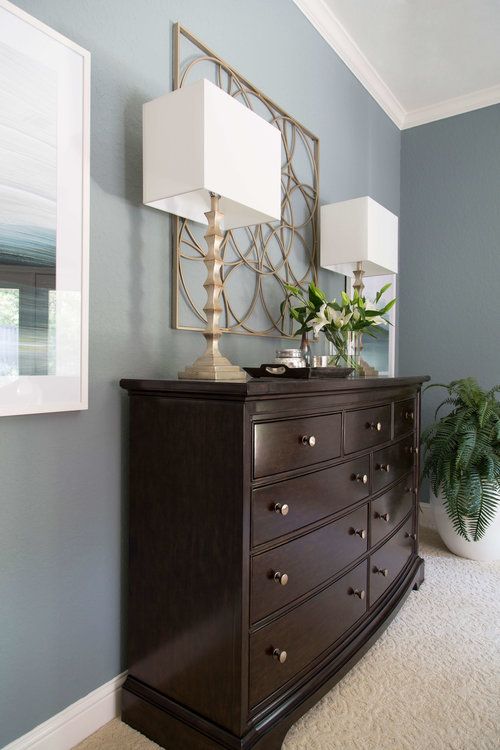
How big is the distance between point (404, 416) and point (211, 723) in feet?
4.45

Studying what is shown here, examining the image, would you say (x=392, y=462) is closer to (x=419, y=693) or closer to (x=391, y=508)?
(x=391, y=508)

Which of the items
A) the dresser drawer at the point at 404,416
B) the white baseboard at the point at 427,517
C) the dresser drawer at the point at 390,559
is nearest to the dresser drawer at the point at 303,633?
the dresser drawer at the point at 390,559

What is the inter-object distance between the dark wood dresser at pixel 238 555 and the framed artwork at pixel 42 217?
0.24 meters

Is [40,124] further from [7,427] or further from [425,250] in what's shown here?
[425,250]

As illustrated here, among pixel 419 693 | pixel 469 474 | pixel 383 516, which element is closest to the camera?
pixel 419 693

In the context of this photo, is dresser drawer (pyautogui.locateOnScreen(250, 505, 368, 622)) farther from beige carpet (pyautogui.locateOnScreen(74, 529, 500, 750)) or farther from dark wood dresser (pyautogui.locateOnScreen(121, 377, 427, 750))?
beige carpet (pyautogui.locateOnScreen(74, 529, 500, 750))

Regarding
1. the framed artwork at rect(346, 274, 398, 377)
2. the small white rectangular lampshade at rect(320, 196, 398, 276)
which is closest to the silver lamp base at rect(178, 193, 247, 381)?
the small white rectangular lampshade at rect(320, 196, 398, 276)

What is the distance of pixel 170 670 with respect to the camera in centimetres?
132

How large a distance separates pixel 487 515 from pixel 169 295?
197cm

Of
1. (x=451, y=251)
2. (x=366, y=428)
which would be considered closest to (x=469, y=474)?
(x=366, y=428)

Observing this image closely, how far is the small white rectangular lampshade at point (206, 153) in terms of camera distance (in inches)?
50.6

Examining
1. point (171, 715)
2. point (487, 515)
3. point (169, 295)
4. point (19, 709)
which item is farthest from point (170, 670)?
point (487, 515)

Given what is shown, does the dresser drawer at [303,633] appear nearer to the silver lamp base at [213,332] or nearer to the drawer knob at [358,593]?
the drawer knob at [358,593]

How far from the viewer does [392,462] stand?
6.47ft
